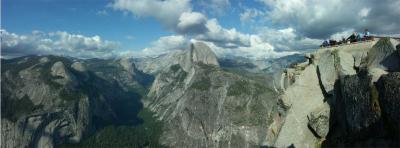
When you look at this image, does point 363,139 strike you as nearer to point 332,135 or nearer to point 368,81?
point 368,81

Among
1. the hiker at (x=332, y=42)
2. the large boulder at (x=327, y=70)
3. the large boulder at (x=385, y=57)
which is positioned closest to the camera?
the large boulder at (x=385, y=57)

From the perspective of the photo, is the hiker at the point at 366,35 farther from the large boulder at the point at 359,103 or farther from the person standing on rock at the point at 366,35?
the large boulder at the point at 359,103

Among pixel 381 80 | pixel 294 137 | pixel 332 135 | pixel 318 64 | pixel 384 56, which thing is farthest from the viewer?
pixel 318 64

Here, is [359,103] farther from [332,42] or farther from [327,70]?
[332,42]

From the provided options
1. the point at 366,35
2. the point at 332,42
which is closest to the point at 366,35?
the point at 366,35

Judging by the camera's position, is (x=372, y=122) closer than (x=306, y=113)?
Yes

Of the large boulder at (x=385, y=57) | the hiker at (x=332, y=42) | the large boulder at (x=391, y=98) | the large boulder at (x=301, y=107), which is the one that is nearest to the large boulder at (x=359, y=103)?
the large boulder at (x=391, y=98)

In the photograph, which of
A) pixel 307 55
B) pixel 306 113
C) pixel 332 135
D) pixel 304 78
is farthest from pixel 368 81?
pixel 307 55

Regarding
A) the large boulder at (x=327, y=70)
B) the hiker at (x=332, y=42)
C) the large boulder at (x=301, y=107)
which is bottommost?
the large boulder at (x=301, y=107)
